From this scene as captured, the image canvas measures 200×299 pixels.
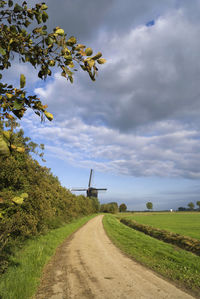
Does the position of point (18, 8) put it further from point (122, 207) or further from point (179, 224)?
point (122, 207)

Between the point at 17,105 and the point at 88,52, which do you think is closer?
the point at 17,105

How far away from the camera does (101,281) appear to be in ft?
24.0

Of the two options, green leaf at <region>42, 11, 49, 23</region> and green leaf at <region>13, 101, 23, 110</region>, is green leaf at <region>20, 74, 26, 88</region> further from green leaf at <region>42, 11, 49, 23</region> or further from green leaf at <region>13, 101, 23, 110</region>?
green leaf at <region>42, 11, 49, 23</region>

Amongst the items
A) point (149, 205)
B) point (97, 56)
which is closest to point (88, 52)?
point (97, 56)

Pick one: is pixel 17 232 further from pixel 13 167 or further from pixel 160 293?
pixel 160 293

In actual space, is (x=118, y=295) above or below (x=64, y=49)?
below

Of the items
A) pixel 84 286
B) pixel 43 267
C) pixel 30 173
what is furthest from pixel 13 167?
pixel 84 286

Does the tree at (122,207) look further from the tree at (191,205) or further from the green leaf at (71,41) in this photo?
the green leaf at (71,41)

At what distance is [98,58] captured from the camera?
76.9 inches

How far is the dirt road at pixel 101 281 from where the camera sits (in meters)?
6.23

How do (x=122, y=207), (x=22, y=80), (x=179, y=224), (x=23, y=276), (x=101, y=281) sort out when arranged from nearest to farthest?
1. (x=22, y=80)
2. (x=23, y=276)
3. (x=101, y=281)
4. (x=179, y=224)
5. (x=122, y=207)

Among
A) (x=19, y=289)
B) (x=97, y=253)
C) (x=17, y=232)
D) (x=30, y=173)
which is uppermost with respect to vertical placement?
(x=30, y=173)

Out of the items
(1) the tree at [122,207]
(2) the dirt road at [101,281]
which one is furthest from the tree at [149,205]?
(2) the dirt road at [101,281]

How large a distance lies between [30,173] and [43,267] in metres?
5.88
